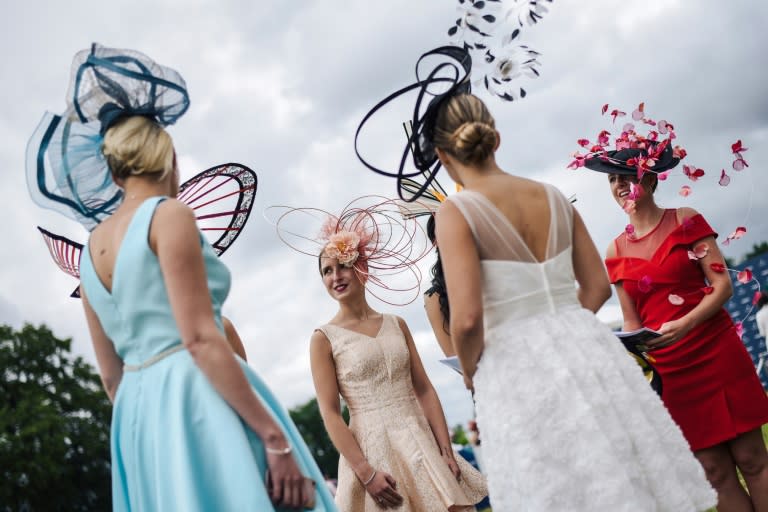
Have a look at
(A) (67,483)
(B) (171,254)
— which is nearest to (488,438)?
(B) (171,254)

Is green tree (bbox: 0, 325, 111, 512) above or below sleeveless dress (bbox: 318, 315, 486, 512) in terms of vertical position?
above

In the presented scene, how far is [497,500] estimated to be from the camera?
286cm

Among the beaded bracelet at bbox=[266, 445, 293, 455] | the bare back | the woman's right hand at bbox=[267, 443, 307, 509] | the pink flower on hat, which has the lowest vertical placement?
the woman's right hand at bbox=[267, 443, 307, 509]

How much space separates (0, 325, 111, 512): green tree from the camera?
30.8 metres

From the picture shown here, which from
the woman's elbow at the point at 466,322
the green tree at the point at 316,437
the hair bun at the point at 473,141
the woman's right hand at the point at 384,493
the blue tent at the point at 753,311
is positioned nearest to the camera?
the woman's elbow at the point at 466,322

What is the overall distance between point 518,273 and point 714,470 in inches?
88.9

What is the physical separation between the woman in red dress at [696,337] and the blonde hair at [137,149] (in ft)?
9.14

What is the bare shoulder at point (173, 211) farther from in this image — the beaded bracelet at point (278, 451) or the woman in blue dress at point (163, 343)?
the beaded bracelet at point (278, 451)

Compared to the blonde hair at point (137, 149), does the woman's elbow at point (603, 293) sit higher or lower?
lower

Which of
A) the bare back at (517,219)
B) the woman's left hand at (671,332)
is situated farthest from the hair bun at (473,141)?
the woman's left hand at (671,332)

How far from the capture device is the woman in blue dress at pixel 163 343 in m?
2.53

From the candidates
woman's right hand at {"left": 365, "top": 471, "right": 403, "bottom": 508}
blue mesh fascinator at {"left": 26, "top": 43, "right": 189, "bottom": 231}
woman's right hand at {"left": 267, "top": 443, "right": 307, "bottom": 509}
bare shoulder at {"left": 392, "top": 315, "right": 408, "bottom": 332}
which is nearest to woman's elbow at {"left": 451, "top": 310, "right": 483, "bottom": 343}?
woman's right hand at {"left": 267, "top": 443, "right": 307, "bottom": 509}

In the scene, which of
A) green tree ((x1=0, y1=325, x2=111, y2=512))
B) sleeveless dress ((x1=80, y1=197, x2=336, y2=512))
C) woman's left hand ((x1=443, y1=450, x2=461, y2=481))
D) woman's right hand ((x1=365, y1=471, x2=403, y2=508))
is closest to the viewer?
sleeveless dress ((x1=80, y1=197, x2=336, y2=512))

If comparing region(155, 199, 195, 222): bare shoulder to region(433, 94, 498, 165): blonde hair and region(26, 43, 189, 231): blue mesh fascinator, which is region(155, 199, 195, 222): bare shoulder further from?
region(433, 94, 498, 165): blonde hair
